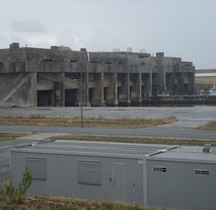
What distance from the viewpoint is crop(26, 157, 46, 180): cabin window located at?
58.2 feet

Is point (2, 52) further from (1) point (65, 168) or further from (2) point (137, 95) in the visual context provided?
(1) point (65, 168)

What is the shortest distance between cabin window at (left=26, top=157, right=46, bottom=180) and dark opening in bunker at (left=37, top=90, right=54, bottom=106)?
277ft

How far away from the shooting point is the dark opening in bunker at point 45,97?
337ft

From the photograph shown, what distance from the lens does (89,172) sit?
55.4 feet

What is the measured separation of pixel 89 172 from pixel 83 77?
305 ft

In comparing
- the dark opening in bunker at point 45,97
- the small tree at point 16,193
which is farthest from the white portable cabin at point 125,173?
the dark opening in bunker at point 45,97

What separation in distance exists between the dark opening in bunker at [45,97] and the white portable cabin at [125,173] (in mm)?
84332

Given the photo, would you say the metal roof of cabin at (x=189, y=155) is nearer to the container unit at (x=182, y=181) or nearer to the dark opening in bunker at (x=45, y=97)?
the container unit at (x=182, y=181)

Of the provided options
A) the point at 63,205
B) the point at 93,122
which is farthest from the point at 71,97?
the point at 63,205

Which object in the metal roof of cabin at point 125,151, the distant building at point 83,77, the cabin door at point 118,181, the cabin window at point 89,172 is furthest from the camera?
the distant building at point 83,77

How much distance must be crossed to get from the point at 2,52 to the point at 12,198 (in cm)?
8985

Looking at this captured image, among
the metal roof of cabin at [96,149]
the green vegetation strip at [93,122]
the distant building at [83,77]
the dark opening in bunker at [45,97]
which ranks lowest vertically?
the green vegetation strip at [93,122]

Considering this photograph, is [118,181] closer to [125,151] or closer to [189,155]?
[125,151]

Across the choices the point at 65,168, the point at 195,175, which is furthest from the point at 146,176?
the point at 65,168
